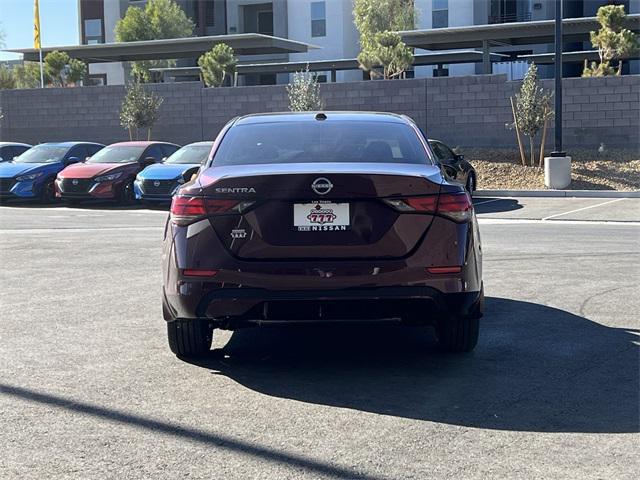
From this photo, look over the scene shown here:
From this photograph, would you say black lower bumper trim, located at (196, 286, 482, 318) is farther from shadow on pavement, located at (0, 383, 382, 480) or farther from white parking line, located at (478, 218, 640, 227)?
white parking line, located at (478, 218, 640, 227)

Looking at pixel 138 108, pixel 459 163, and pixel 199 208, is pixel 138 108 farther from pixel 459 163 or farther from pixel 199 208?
pixel 199 208

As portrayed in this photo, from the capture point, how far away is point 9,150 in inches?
1011

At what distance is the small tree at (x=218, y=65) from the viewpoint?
34875 millimetres

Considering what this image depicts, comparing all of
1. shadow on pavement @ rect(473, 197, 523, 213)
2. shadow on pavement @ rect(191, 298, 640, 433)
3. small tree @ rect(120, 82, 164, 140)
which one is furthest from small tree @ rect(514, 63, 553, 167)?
shadow on pavement @ rect(191, 298, 640, 433)

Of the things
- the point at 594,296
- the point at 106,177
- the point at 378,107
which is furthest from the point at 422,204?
the point at 378,107

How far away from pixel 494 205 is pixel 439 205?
1456 centimetres

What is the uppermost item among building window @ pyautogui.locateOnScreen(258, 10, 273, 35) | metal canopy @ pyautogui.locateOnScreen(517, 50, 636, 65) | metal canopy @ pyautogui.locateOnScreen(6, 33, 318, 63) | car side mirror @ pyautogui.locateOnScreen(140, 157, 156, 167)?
building window @ pyautogui.locateOnScreen(258, 10, 273, 35)

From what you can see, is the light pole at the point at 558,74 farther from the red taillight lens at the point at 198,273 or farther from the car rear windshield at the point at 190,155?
the red taillight lens at the point at 198,273

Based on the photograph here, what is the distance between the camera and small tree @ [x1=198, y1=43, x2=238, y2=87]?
34.9m

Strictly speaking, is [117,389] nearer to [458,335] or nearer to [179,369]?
[179,369]

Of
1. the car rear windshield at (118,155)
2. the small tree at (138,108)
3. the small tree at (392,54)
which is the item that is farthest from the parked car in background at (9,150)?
the small tree at (392,54)

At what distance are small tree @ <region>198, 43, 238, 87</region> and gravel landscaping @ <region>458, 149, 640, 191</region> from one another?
1250 centimetres

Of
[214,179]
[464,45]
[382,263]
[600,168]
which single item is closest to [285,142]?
[214,179]

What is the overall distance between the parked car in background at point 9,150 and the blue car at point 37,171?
154 cm
